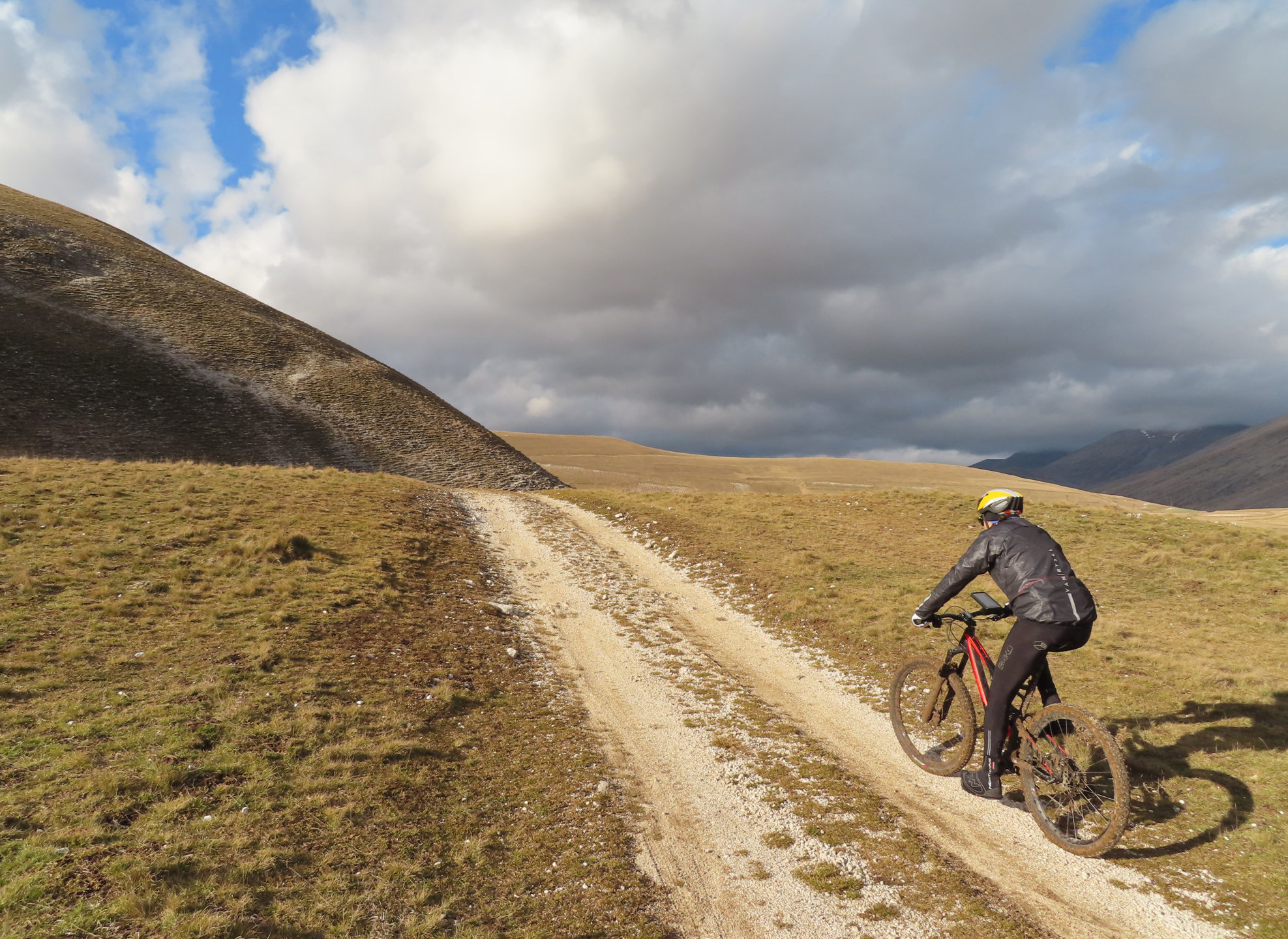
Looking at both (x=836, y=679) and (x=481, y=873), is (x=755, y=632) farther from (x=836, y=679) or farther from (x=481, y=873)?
(x=481, y=873)

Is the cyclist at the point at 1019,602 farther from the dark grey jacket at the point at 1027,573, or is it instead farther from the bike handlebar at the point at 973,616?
the bike handlebar at the point at 973,616

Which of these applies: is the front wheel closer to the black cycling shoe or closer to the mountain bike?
the mountain bike

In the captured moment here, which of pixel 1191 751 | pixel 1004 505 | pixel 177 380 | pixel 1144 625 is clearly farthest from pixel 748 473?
pixel 1004 505

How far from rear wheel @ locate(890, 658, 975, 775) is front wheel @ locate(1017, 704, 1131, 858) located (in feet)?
2.93

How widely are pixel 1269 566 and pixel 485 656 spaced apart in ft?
83.2

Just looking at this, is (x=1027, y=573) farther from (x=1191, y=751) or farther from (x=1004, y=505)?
(x=1191, y=751)

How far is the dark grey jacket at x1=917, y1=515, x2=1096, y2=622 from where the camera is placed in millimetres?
6359

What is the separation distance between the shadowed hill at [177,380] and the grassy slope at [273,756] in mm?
32960

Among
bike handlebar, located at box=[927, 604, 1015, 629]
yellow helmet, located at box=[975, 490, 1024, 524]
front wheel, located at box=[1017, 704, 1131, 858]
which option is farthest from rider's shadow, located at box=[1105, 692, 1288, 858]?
yellow helmet, located at box=[975, 490, 1024, 524]

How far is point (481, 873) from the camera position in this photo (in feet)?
19.6

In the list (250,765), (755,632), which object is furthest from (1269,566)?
(250,765)

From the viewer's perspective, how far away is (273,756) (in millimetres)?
7676

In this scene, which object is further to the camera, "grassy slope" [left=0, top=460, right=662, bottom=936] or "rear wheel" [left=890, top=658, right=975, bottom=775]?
"rear wheel" [left=890, top=658, right=975, bottom=775]

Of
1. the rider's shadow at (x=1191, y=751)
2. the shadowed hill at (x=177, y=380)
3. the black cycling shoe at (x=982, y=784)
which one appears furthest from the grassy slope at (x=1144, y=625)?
the shadowed hill at (x=177, y=380)
